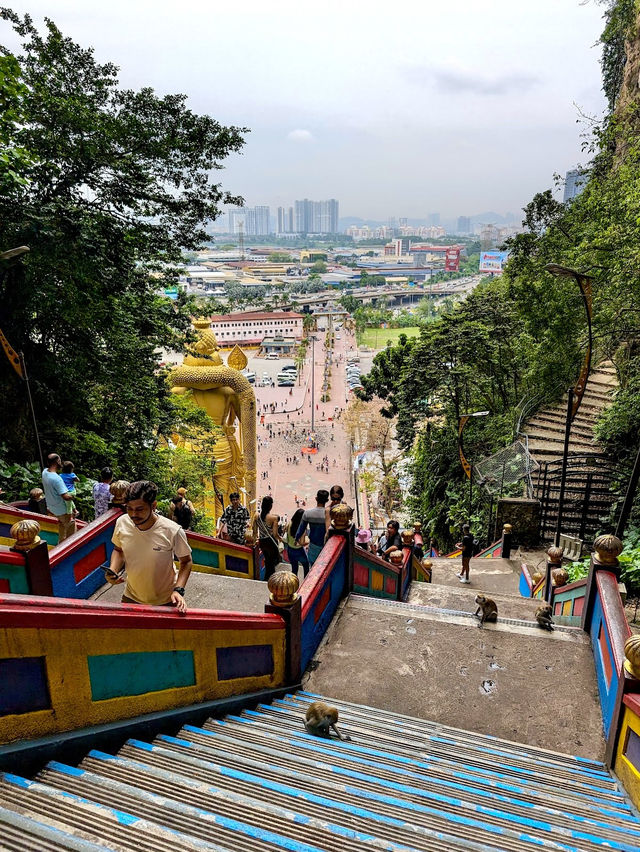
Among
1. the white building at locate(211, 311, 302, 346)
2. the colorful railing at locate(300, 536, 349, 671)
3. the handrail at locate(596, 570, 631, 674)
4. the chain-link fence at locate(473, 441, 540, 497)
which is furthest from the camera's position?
the white building at locate(211, 311, 302, 346)

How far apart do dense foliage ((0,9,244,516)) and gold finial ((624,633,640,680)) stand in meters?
8.82

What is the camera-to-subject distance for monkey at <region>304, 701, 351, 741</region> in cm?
340

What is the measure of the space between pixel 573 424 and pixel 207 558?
12506 millimetres

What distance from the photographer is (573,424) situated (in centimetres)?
→ 1579

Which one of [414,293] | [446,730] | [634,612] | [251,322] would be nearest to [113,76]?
[446,730]

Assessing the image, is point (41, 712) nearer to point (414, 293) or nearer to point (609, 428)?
point (609, 428)

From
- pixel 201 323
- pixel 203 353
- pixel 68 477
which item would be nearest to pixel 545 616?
pixel 68 477

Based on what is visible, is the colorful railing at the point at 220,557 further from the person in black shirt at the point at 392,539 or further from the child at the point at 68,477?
the person in black shirt at the point at 392,539

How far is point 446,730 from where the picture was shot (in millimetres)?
3990

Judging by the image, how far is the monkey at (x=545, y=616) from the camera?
535 centimetres

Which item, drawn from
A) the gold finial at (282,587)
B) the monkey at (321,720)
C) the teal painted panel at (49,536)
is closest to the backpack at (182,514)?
the teal painted panel at (49,536)

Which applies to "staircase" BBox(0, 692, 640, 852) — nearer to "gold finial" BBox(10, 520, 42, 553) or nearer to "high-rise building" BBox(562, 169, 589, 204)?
"gold finial" BBox(10, 520, 42, 553)

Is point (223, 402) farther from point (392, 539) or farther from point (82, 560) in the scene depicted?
point (82, 560)

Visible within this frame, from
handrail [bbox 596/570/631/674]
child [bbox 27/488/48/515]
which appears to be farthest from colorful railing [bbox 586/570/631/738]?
child [bbox 27/488/48/515]
